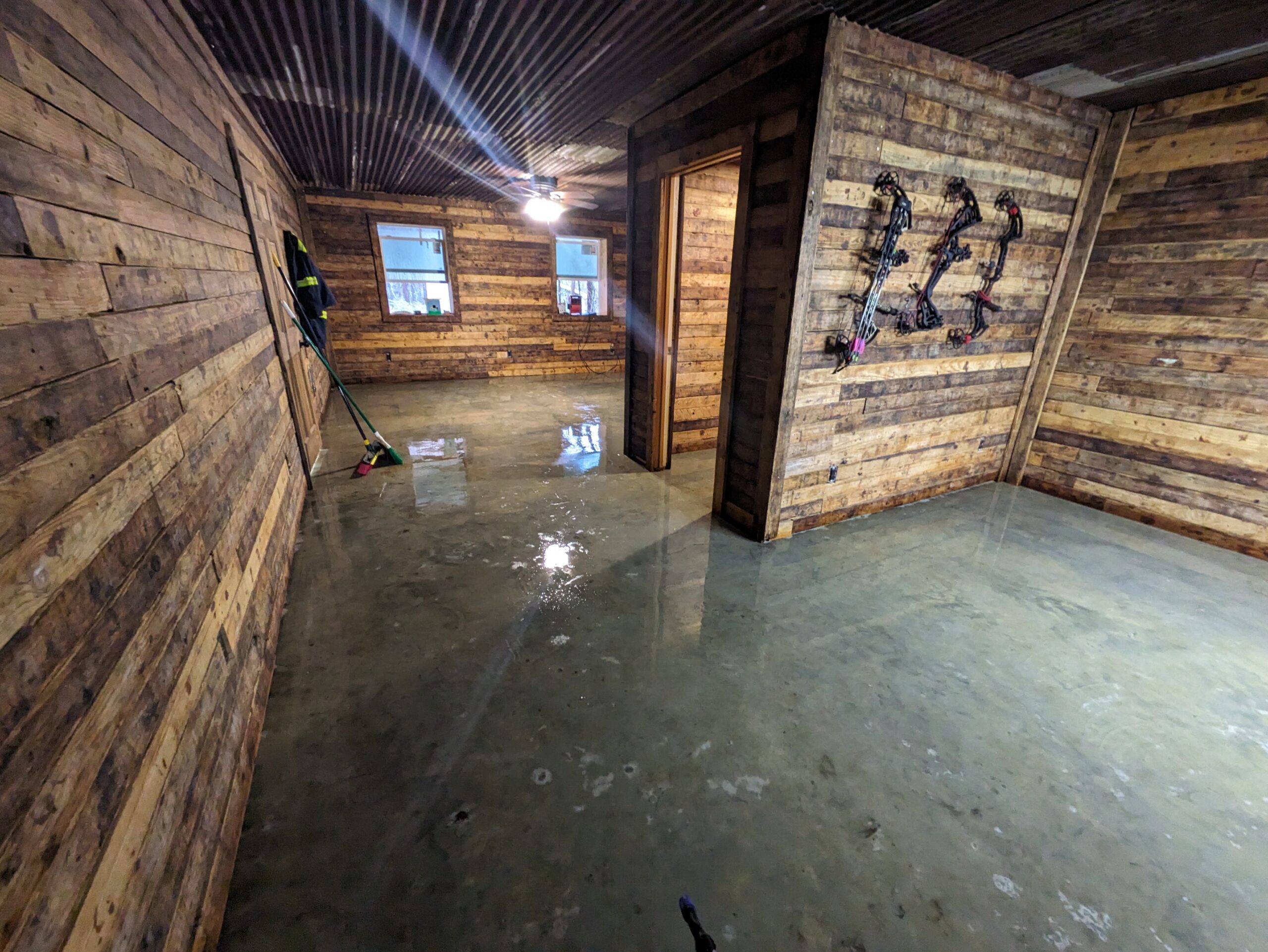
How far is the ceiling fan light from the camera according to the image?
7.04 metres

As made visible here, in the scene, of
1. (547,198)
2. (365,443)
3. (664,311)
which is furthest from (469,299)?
(664,311)

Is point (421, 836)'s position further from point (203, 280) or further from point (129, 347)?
point (203, 280)

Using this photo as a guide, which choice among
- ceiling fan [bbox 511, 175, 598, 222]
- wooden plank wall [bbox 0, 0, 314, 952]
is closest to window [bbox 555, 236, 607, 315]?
ceiling fan [bbox 511, 175, 598, 222]

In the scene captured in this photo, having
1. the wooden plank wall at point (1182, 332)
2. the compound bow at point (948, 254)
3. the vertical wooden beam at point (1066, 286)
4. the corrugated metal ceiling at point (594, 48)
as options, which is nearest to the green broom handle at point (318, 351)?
the corrugated metal ceiling at point (594, 48)

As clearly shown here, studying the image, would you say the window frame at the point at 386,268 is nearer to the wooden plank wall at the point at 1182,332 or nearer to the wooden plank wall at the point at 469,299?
the wooden plank wall at the point at 469,299

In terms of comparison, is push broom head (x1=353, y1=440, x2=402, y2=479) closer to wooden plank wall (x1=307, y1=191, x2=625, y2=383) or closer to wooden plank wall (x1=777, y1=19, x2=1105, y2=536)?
wooden plank wall (x1=777, y1=19, x2=1105, y2=536)

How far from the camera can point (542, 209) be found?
7465mm

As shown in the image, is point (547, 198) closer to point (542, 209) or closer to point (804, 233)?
point (542, 209)

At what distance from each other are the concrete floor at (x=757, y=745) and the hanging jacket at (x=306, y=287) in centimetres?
240

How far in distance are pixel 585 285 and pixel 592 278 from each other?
24 cm

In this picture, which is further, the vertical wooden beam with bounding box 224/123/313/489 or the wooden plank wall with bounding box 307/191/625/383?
the wooden plank wall with bounding box 307/191/625/383

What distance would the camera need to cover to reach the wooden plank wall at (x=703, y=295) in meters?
4.46

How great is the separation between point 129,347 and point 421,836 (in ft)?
5.12

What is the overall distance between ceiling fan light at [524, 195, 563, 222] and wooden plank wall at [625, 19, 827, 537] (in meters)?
3.39
